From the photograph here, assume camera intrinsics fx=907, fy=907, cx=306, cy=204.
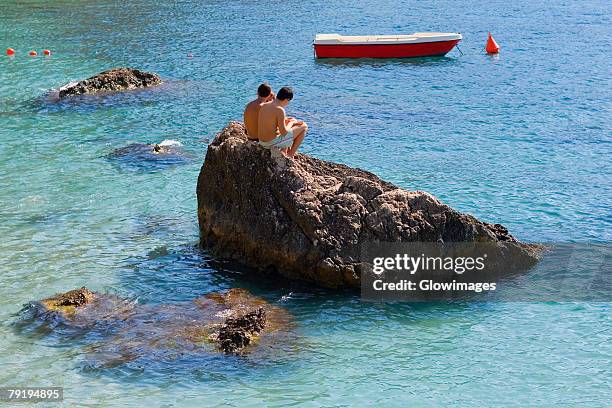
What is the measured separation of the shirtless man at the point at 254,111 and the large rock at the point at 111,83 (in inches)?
656

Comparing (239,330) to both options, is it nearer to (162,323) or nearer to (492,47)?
(162,323)

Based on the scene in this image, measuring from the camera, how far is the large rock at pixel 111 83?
3199 centimetres

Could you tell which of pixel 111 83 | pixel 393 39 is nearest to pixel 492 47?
pixel 393 39

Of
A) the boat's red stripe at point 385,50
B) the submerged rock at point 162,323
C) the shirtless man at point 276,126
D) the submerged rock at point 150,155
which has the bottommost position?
the submerged rock at point 162,323

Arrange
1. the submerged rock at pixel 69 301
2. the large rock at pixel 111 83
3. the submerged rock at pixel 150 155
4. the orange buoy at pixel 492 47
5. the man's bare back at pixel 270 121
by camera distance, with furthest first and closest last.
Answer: the orange buoy at pixel 492 47, the large rock at pixel 111 83, the submerged rock at pixel 150 155, the man's bare back at pixel 270 121, the submerged rock at pixel 69 301

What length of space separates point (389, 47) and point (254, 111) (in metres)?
23.5

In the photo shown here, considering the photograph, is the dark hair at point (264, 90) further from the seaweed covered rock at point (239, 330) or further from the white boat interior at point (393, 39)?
the white boat interior at point (393, 39)

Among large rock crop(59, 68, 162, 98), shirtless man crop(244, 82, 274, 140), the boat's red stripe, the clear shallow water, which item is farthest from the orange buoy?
shirtless man crop(244, 82, 274, 140)

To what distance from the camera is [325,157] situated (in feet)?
81.7

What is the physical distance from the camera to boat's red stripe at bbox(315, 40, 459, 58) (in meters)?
39.2

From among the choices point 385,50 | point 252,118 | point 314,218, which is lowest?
point 314,218

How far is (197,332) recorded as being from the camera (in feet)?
47.2

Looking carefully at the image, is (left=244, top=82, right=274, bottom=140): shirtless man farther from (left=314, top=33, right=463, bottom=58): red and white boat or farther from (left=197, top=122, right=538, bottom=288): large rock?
(left=314, top=33, right=463, bottom=58): red and white boat

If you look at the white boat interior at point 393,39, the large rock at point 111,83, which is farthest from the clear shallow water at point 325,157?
the white boat interior at point 393,39
